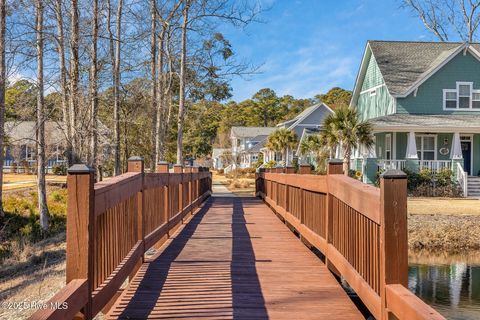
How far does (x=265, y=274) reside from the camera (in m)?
4.89

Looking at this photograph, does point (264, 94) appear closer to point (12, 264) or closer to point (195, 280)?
point (12, 264)

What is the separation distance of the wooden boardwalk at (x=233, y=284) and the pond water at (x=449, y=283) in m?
2.97

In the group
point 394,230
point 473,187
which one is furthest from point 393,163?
point 394,230

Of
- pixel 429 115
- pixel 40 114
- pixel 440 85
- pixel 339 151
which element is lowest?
pixel 339 151

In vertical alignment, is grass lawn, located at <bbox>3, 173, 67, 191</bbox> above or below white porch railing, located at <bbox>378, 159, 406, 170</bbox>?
below

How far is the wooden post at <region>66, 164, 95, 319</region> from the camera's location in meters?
2.91

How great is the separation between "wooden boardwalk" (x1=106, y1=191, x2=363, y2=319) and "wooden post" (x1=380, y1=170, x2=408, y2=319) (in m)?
0.83

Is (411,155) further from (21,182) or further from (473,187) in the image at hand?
(21,182)

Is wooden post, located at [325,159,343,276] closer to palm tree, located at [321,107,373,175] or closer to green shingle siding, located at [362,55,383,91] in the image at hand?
palm tree, located at [321,107,373,175]

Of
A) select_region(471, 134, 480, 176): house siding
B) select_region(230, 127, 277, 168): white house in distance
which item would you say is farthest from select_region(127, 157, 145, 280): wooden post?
select_region(230, 127, 277, 168): white house in distance

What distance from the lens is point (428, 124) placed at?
69.6 feet

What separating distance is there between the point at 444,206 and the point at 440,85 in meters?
8.60

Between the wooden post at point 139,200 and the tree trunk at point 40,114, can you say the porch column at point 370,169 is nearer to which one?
the tree trunk at point 40,114

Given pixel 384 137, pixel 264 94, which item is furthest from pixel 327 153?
pixel 264 94
